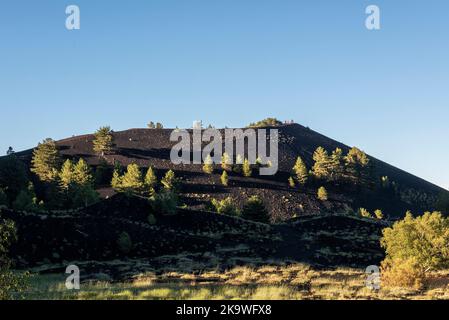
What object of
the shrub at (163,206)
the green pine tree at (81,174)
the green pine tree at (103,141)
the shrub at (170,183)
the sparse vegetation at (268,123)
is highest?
the sparse vegetation at (268,123)

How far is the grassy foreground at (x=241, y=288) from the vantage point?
16.8 m

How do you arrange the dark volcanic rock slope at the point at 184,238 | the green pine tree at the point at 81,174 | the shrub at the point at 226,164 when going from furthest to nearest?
the shrub at the point at 226,164, the green pine tree at the point at 81,174, the dark volcanic rock slope at the point at 184,238

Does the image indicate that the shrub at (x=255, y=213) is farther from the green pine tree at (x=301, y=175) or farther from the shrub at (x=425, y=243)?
the green pine tree at (x=301, y=175)

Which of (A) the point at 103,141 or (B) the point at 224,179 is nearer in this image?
(B) the point at 224,179

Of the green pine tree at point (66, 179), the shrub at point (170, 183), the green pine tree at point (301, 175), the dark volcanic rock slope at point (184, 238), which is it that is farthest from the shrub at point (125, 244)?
the green pine tree at point (301, 175)

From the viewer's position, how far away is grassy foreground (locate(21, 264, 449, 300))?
55.1 ft

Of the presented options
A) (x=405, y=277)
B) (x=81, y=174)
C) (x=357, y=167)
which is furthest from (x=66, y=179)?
(x=357, y=167)

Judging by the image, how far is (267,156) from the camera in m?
122

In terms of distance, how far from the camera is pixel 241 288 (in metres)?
20.5

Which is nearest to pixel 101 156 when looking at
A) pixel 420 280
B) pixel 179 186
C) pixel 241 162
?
pixel 179 186

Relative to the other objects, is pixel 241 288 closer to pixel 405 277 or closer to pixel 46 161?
pixel 405 277

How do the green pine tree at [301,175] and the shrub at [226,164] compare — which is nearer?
the green pine tree at [301,175]

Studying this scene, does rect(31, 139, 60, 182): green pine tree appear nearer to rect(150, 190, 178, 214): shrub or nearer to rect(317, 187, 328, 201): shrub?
rect(150, 190, 178, 214): shrub

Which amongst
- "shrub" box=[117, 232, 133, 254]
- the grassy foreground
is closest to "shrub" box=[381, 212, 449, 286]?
the grassy foreground
